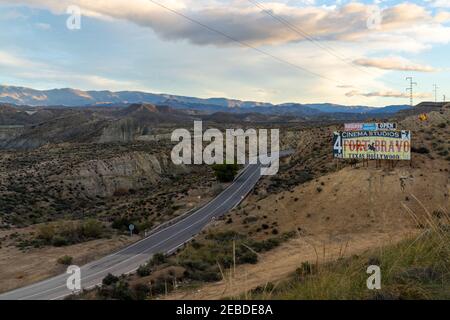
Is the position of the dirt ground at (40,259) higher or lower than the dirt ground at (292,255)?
lower

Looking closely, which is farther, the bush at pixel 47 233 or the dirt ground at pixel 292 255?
the bush at pixel 47 233

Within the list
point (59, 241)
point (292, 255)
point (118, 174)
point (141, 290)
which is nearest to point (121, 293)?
point (141, 290)

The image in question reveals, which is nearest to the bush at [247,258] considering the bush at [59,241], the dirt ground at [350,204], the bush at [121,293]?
the dirt ground at [350,204]

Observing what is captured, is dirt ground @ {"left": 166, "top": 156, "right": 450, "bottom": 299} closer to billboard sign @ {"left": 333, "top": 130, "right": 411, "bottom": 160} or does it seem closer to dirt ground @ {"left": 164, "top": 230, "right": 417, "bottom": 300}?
dirt ground @ {"left": 164, "top": 230, "right": 417, "bottom": 300}

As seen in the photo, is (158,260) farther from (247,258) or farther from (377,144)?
(377,144)

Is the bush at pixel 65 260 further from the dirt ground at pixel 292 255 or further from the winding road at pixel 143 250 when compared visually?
the dirt ground at pixel 292 255

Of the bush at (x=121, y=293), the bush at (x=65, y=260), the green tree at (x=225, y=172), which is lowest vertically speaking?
the bush at (x=65, y=260)

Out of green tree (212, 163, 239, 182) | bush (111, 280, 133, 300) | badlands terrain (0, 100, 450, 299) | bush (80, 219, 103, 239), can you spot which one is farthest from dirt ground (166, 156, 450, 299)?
green tree (212, 163, 239, 182)

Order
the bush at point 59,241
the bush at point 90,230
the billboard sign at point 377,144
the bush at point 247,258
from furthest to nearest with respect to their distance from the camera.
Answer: the bush at point 90,230
the billboard sign at point 377,144
the bush at point 59,241
the bush at point 247,258
